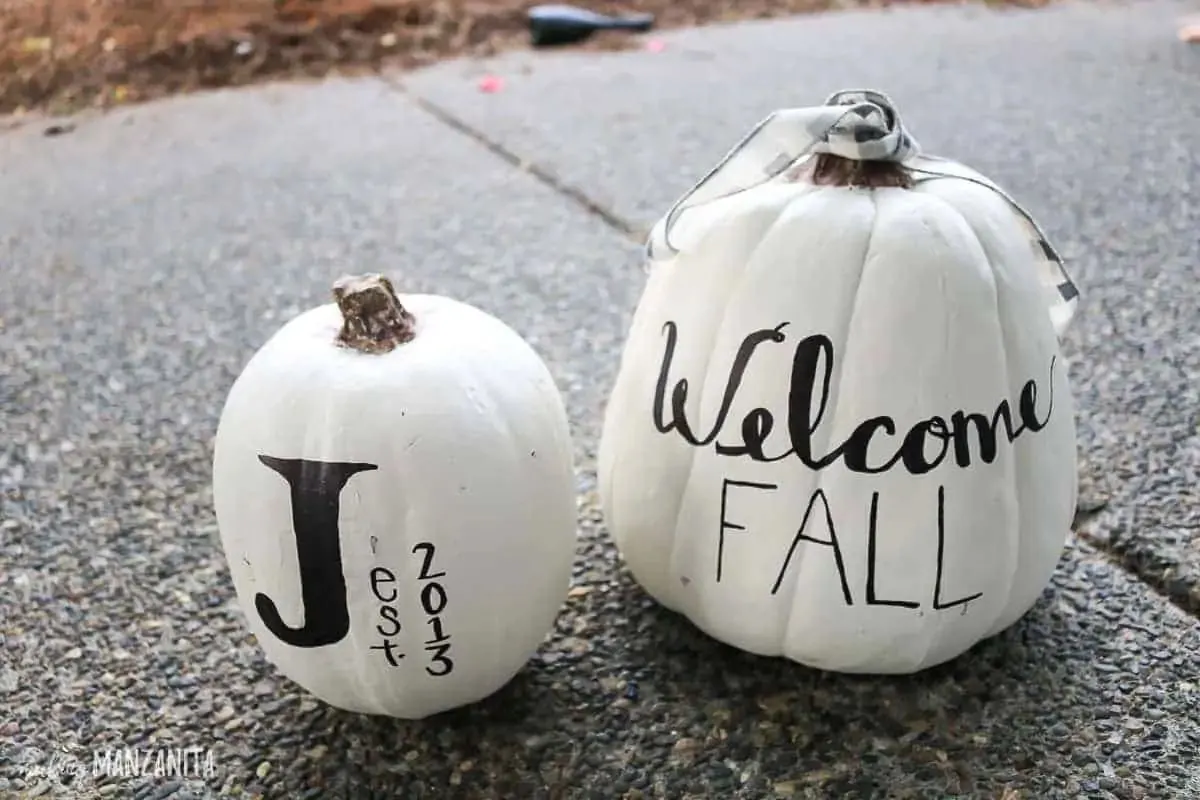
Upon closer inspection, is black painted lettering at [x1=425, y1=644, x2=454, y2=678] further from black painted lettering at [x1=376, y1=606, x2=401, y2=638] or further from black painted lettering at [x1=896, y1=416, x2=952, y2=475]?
black painted lettering at [x1=896, y1=416, x2=952, y2=475]

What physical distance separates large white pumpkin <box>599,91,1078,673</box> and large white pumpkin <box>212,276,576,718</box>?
0.36 feet

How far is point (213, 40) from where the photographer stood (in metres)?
2.62

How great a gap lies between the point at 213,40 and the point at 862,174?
214cm

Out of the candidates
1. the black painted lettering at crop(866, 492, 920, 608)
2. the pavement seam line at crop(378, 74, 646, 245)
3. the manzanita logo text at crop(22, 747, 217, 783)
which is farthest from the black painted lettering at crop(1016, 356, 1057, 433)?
the pavement seam line at crop(378, 74, 646, 245)

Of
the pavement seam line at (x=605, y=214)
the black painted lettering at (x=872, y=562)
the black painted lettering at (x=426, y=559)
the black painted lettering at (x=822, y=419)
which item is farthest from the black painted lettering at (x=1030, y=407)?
the black painted lettering at (x=426, y=559)

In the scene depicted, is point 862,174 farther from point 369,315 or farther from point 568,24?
point 568,24

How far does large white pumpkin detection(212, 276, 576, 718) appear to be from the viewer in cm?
73

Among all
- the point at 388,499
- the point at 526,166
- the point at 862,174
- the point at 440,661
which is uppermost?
the point at 862,174

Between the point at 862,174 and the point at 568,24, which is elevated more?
the point at 862,174

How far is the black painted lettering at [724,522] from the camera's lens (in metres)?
0.81

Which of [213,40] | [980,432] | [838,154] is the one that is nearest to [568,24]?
[213,40]

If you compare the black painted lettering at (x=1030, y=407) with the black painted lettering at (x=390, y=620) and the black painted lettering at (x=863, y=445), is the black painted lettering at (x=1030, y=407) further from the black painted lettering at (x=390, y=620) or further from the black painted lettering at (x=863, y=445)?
the black painted lettering at (x=390, y=620)

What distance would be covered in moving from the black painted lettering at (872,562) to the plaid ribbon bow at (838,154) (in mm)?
192

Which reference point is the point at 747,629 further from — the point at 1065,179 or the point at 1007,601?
the point at 1065,179
